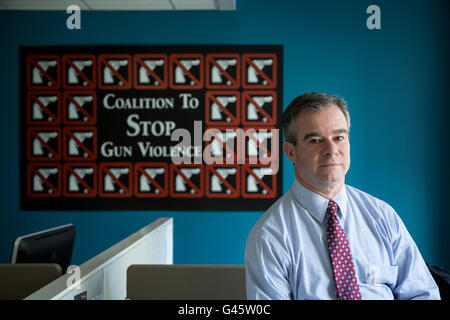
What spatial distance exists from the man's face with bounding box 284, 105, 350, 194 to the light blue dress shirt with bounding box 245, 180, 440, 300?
95 millimetres

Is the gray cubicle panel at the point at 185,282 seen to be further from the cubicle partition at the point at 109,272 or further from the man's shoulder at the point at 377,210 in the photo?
the man's shoulder at the point at 377,210

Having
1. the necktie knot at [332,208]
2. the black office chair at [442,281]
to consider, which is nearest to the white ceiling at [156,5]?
the necktie knot at [332,208]

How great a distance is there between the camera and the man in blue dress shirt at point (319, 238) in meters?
0.48

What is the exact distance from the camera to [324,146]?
0.44 metres

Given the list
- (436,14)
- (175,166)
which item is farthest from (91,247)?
(436,14)

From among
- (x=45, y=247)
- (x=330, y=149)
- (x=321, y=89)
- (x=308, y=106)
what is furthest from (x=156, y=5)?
(x=330, y=149)

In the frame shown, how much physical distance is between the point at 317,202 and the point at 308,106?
16 cm

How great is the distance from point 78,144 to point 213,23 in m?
1.02

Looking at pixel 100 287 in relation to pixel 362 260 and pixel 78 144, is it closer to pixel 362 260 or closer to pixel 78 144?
pixel 362 260

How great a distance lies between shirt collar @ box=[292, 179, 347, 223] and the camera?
545mm

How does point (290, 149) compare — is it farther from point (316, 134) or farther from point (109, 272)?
point (109, 272)

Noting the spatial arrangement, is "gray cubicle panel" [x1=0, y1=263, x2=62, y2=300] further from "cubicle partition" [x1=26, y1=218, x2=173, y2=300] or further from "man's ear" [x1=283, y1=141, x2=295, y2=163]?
"man's ear" [x1=283, y1=141, x2=295, y2=163]

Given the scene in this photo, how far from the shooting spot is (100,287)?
0.81 metres

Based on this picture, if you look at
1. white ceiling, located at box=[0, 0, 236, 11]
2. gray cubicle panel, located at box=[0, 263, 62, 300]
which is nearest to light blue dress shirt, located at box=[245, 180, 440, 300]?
gray cubicle panel, located at box=[0, 263, 62, 300]
